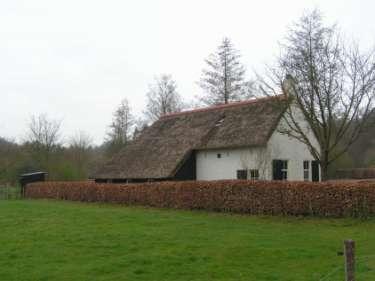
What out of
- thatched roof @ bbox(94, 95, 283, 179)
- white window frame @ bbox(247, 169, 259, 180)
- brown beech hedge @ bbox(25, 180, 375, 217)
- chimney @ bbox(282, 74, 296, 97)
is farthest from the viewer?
thatched roof @ bbox(94, 95, 283, 179)

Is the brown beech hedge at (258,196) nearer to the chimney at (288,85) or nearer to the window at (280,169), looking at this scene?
the chimney at (288,85)

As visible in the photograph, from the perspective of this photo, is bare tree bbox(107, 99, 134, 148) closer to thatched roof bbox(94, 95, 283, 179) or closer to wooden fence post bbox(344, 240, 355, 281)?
thatched roof bbox(94, 95, 283, 179)

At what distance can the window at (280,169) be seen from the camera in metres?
27.7

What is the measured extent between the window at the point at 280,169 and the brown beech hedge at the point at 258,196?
20.6 ft

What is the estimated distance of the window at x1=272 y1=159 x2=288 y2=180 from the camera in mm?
27672

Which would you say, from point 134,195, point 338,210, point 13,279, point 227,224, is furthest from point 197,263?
point 134,195

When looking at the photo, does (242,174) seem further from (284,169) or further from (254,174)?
(284,169)

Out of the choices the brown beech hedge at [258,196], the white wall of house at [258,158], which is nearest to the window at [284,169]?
the white wall of house at [258,158]

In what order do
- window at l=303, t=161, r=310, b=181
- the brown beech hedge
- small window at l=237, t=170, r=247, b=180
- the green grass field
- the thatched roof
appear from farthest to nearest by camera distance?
window at l=303, t=161, r=310, b=181 → small window at l=237, t=170, r=247, b=180 → the thatched roof → the brown beech hedge → the green grass field

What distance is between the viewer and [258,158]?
2697 centimetres

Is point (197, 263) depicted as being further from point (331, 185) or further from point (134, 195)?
point (134, 195)

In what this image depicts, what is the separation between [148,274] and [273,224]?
29.6ft

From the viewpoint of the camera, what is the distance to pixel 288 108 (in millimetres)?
25359

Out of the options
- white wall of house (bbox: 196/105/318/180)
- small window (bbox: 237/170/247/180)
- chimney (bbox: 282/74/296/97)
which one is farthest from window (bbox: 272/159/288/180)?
chimney (bbox: 282/74/296/97)
